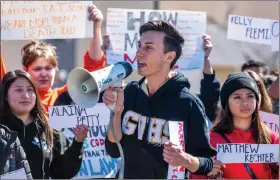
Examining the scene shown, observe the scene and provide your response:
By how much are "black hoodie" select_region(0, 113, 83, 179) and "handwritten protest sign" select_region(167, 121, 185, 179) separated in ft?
2.98

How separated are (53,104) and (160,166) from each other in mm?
1516

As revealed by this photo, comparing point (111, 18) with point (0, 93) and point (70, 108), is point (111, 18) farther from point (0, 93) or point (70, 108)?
point (0, 93)

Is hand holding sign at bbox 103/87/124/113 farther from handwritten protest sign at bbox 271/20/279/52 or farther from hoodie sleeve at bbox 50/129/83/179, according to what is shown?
handwritten protest sign at bbox 271/20/279/52

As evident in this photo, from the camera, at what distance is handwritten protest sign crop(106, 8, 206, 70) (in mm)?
5285

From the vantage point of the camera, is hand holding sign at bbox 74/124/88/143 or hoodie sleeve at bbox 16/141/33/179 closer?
hoodie sleeve at bbox 16/141/33/179

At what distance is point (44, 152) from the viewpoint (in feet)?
13.8

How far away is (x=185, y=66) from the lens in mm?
5348

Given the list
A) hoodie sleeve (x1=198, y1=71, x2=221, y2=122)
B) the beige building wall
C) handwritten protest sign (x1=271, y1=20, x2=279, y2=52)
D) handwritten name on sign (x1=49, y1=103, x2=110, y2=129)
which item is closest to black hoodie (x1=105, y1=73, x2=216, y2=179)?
handwritten name on sign (x1=49, y1=103, x2=110, y2=129)

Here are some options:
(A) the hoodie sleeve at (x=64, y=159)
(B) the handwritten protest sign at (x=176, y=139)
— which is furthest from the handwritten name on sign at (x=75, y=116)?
(B) the handwritten protest sign at (x=176, y=139)

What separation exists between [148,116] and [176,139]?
28 cm

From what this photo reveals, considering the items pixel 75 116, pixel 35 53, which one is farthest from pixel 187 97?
pixel 35 53

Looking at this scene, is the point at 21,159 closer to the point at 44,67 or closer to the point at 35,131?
the point at 35,131

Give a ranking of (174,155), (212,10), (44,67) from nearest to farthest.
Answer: (174,155) → (44,67) → (212,10)

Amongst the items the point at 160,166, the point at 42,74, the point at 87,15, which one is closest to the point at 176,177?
the point at 160,166
